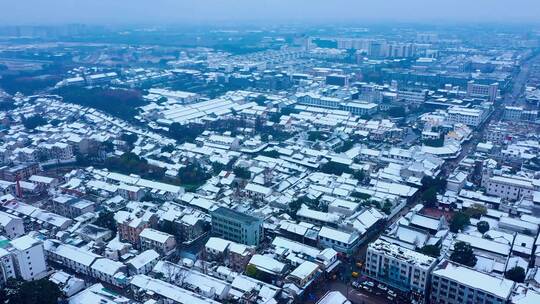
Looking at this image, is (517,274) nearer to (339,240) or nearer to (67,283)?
(339,240)

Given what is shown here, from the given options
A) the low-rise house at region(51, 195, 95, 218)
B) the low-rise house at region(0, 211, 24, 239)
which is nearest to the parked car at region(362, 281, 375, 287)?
the low-rise house at region(51, 195, 95, 218)

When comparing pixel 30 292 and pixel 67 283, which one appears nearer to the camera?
pixel 30 292

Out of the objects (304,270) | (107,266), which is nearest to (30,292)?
(107,266)

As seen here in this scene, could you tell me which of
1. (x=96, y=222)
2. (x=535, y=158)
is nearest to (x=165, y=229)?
(x=96, y=222)

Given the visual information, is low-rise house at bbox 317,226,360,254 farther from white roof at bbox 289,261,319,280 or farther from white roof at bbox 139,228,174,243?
white roof at bbox 139,228,174,243

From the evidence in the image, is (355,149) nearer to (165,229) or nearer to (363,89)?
(165,229)

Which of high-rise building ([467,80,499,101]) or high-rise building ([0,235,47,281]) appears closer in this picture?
high-rise building ([0,235,47,281])
